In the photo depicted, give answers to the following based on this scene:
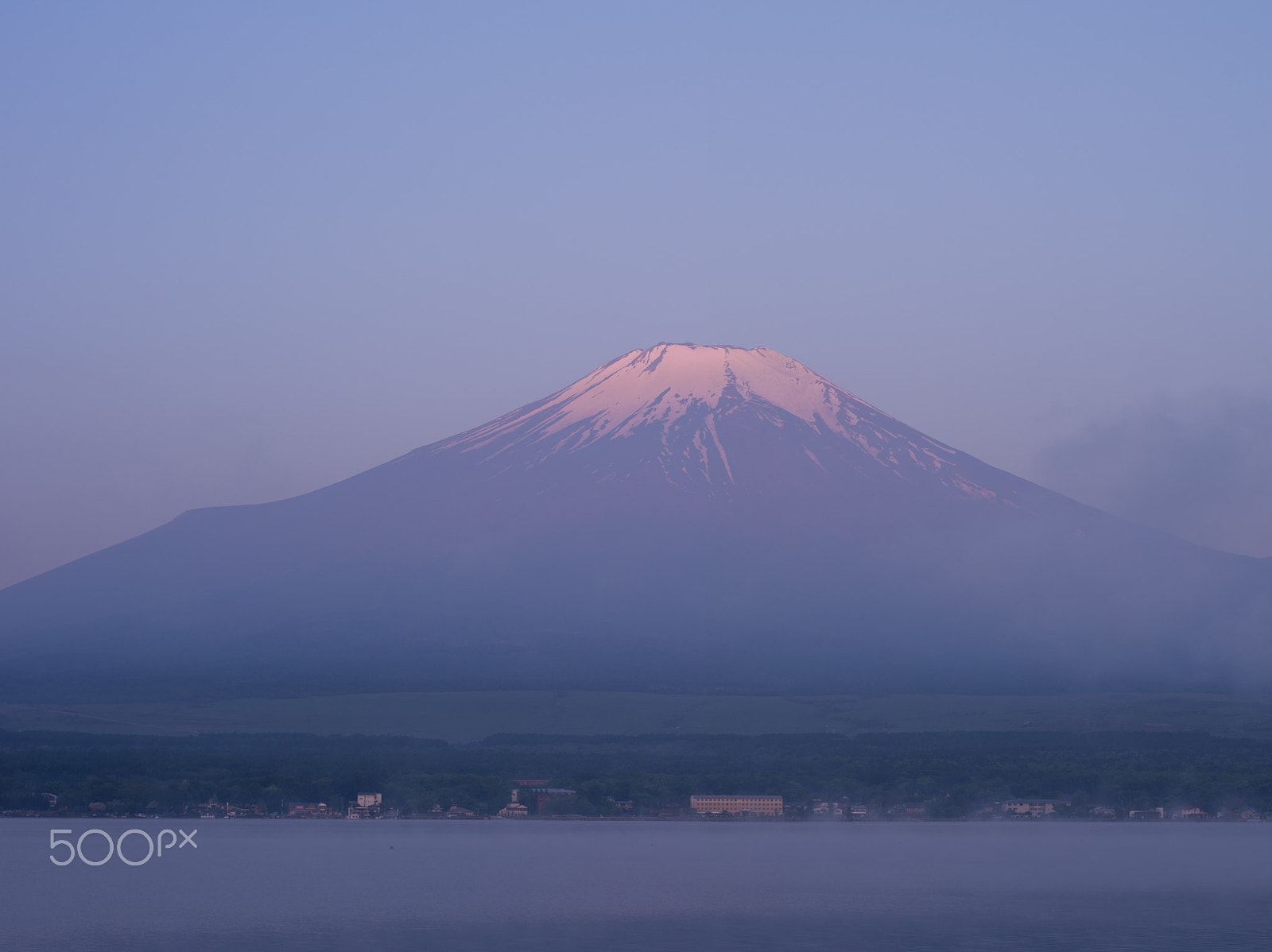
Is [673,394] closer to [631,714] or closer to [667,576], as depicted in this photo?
[667,576]

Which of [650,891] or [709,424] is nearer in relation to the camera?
[650,891]

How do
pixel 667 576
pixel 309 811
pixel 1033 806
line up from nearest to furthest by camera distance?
pixel 309 811
pixel 1033 806
pixel 667 576

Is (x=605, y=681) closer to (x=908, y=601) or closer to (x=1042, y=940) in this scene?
(x=908, y=601)

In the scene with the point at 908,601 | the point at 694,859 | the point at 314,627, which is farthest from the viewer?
the point at 908,601

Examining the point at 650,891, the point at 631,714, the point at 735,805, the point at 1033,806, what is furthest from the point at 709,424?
the point at 650,891

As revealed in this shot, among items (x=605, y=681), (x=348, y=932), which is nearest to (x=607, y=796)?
(x=605, y=681)

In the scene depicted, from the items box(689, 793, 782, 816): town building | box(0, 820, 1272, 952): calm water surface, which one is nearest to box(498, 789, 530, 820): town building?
box(0, 820, 1272, 952): calm water surface

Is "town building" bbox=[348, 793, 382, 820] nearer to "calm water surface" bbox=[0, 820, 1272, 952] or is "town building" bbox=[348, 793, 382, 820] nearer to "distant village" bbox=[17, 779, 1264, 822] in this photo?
"distant village" bbox=[17, 779, 1264, 822]
